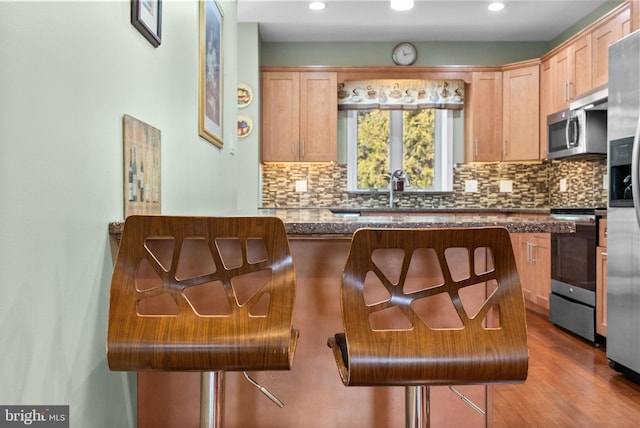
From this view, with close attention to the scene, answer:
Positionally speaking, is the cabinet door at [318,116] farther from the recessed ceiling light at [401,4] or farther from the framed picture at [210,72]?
the framed picture at [210,72]

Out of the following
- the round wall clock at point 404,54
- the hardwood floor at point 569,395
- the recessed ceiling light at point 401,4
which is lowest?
the hardwood floor at point 569,395

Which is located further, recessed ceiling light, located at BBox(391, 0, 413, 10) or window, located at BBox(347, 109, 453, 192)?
window, located at BBox(347, 109, 453, 192)

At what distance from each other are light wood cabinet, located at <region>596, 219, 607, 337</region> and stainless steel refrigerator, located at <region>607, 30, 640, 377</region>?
0.42 m

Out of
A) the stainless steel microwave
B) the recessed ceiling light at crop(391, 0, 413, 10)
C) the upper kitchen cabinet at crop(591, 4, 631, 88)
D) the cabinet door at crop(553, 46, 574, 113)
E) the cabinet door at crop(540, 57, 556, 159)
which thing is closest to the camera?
the upper kitchen cabinet at crop(591, 4, 631, 88)

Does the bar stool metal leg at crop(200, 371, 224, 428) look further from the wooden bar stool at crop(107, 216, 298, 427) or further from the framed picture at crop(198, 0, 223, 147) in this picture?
the framed picture at crop(198, 0, 223, 147)

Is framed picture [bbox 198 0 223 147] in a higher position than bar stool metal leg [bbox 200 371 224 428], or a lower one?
higher

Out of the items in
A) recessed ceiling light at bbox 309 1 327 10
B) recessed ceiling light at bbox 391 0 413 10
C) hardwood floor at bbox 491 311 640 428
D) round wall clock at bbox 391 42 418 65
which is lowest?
hardwood floor at bbox 491 311 640 428

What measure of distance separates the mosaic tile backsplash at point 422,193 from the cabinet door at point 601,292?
233 centimetres

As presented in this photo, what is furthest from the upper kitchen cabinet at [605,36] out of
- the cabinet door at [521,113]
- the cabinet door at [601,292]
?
the cabinet door at [601,292]

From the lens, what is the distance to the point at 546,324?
4141 millimetres

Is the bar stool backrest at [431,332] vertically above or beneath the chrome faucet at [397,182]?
beneath

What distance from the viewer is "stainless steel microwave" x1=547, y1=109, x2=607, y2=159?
13.6 feet

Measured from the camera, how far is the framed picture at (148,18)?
1760 mm

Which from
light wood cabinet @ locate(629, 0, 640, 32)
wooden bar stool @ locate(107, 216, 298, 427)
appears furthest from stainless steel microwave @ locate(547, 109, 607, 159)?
wooden bar stool @ locate(107, 216, 298, 427)
